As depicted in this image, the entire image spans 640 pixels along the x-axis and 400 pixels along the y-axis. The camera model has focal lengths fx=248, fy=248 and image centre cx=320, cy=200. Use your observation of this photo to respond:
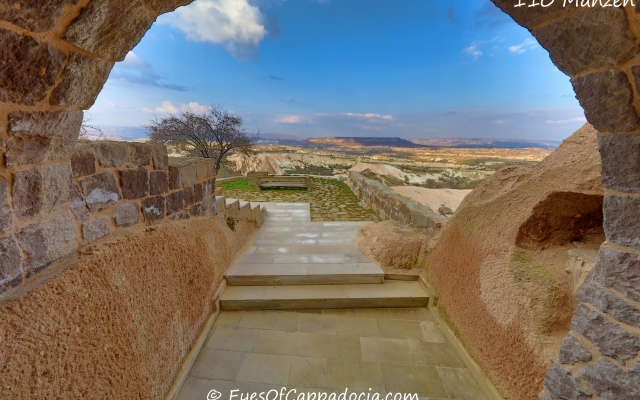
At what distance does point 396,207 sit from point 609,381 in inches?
150

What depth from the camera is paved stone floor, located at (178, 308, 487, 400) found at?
2.06 metres

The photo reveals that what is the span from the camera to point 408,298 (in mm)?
3020

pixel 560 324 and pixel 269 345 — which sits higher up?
pixel 560 324

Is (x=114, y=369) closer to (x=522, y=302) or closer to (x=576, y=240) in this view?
(x=522, y=302)

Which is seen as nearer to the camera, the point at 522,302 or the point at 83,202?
the point at 83,202

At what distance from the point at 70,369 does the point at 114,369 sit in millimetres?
280

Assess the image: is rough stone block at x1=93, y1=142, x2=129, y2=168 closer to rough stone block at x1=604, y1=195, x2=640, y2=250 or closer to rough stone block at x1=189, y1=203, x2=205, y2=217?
rough stone block at x1=189, y1=203, x2=205, y2=217

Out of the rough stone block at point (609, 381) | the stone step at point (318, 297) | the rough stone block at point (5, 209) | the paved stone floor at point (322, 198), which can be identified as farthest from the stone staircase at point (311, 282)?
the paved stone floor at point (322, 198)

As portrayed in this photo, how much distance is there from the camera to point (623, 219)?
116cm

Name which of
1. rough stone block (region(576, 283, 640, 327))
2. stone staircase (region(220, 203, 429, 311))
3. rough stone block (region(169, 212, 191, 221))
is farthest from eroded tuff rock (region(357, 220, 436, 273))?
rough stone block (region(169, 212, 191, 221))

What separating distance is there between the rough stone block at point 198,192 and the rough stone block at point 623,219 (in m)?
3.23

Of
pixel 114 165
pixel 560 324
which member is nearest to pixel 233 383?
pixel 114 165

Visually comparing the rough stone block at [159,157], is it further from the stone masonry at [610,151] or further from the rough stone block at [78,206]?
the stone masonry at [610,151]

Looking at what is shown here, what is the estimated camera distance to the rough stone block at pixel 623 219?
1126mm
